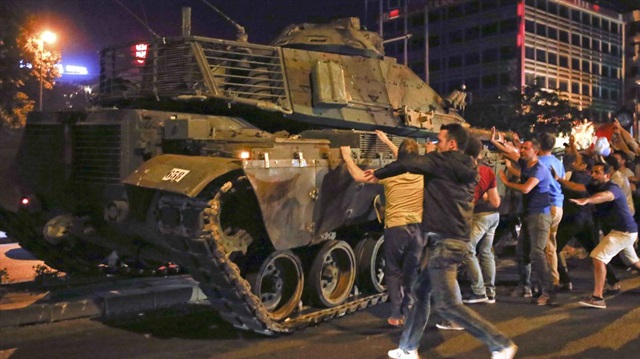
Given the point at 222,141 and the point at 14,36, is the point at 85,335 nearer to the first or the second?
the point at 222,141

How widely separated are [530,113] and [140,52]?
3083 centimetres

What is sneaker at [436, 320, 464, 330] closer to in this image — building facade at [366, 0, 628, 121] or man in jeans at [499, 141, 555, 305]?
man in jeans at [499, 141, 555, 305]

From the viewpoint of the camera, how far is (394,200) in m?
7.36

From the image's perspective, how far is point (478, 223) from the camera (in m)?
8.80

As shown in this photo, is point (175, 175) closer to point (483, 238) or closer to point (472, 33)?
point (483, 238)

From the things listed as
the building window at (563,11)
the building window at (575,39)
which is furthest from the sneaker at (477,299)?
the building window at (575,39)

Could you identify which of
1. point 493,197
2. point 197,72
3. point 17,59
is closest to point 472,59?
point 17,59

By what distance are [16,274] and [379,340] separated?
7.04 metres

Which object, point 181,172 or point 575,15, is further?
point 575,15

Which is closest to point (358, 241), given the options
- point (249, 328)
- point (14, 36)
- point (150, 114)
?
point (249, 328)

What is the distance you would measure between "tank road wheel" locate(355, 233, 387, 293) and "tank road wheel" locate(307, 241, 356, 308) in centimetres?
25

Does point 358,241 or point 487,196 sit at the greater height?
point 487,196

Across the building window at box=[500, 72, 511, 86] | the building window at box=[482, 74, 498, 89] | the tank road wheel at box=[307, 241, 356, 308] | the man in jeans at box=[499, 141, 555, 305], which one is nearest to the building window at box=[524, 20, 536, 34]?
the building window at box=[500, 72, 511, 86]

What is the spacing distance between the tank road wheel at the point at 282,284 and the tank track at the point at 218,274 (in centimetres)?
37
